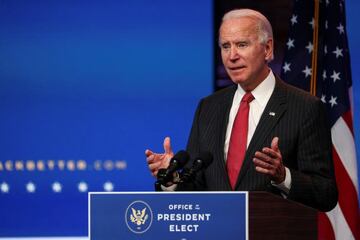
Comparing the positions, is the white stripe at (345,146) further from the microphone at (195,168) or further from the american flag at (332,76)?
the microphone at (195,168)

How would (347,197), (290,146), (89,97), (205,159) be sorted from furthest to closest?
(89,97), (347,197), (290,146), (205,159)

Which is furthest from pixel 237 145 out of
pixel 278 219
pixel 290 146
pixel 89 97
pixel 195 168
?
pixel 89 97

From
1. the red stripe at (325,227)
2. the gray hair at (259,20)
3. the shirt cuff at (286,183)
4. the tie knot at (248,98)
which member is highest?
the gray hair at (259,20)

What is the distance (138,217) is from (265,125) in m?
0.82

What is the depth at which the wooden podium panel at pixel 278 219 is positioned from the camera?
6.55ft

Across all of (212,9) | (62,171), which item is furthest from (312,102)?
(62,171)

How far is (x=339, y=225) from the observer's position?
167 inches

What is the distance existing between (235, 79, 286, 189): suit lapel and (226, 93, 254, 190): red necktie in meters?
0.05

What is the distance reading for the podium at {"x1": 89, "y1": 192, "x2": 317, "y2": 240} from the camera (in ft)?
6.37

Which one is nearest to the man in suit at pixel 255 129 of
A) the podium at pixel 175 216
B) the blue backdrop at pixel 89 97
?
the podium at pixel 175 216

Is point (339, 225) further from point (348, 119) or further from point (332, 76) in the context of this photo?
point (332, 76)

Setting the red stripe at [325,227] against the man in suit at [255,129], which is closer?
the man in suit at [255,129]

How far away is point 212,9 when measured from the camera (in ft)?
15.7

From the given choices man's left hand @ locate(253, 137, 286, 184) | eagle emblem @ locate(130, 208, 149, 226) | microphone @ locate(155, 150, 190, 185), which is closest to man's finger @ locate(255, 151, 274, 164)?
man's left hand @ locate(253, 137, 286, 184)
